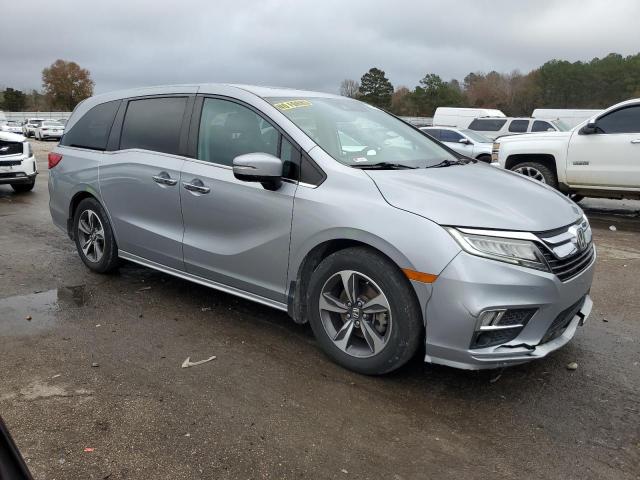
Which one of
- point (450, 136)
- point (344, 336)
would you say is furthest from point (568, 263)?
point (450, 136)

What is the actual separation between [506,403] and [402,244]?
3.57ft

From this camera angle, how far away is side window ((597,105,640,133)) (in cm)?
862

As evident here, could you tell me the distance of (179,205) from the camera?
4.27 meters

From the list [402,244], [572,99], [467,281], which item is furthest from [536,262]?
[572,99]

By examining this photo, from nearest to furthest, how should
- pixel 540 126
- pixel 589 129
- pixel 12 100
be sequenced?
pixel 589 129
pixel 540 126
pixel 12 100

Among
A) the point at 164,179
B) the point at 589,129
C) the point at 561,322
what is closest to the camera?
the point at 561,322

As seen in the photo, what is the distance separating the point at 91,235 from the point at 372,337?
128 inches

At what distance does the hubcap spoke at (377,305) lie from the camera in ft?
10.5

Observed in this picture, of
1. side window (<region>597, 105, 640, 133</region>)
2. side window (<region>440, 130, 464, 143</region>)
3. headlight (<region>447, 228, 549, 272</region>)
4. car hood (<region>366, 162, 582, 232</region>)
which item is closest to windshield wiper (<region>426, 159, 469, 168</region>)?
car hood (<region>366, 162, 582, 232</region>)

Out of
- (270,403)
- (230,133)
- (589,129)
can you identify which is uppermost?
(589,129)

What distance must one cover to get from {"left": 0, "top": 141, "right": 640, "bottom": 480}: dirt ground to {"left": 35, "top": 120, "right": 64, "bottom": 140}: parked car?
1486 inches

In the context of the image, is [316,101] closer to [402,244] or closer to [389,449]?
[402,244]

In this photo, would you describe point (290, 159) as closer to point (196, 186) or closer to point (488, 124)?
point (196, 186)

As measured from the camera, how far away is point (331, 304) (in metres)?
3.46
